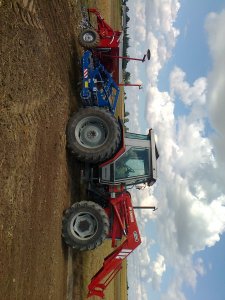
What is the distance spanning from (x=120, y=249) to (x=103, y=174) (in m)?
1.81

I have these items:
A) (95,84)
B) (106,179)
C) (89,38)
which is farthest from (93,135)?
(89,38)

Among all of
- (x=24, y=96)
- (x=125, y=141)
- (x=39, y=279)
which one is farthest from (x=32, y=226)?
(x=125, y=141)

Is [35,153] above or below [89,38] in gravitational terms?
below

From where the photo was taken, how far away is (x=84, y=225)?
9172mm

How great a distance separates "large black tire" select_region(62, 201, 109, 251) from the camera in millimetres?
8844

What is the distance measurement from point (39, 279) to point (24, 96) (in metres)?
3.24

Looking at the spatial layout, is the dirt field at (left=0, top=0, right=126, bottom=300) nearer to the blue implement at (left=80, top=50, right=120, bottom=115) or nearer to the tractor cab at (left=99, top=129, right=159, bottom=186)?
the blue implement at (left=80, top=50, right=120, bottom=115)

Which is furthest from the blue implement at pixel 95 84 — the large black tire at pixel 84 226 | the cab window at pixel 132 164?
the large black tire at pixel 84 226

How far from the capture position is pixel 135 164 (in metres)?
9.90

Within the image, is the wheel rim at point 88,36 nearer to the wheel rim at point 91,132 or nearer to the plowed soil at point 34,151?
the plowed soil at point 34,151

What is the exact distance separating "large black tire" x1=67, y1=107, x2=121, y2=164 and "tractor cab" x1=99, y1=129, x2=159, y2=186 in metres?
0.29

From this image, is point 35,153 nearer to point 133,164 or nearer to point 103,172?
point 103,172

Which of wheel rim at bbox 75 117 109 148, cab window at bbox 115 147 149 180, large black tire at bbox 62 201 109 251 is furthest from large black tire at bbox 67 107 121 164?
large black tire at bbox 62 201 109 251

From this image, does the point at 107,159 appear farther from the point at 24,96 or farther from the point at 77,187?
the point at 24,96
